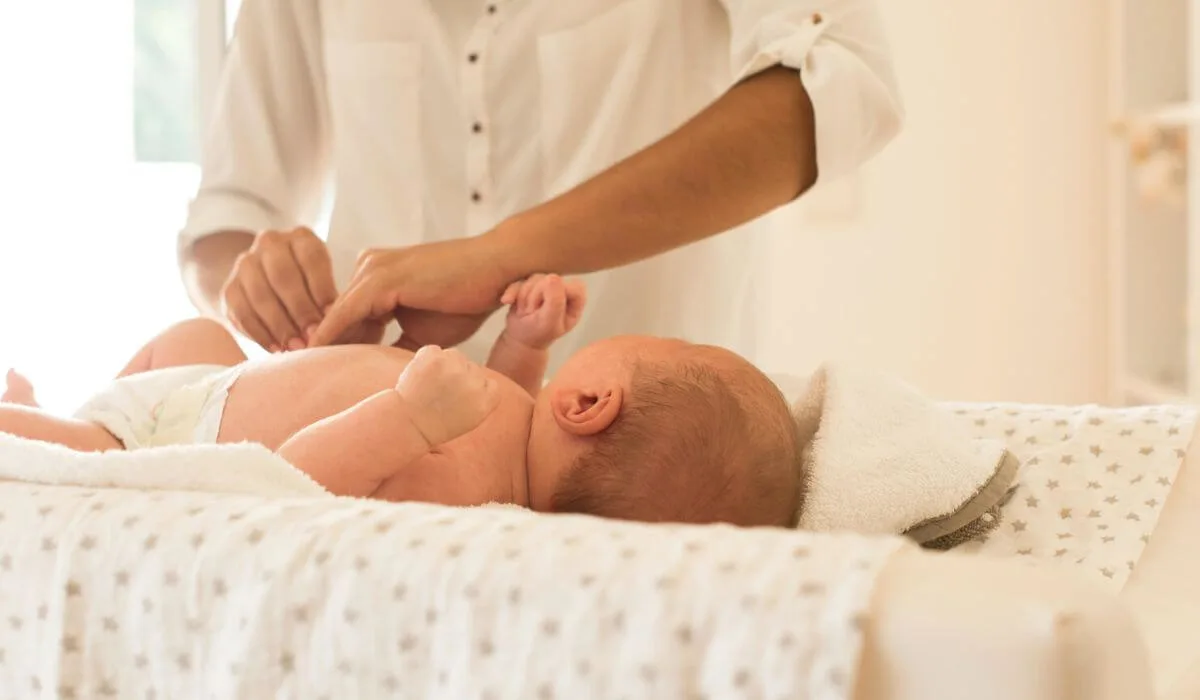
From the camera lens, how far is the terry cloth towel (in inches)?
33.2

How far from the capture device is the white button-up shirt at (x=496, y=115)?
4.28 ft

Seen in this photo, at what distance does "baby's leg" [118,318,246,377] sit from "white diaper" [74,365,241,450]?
0.13m

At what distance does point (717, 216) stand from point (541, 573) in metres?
0.69

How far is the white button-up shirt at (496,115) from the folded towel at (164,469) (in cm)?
74

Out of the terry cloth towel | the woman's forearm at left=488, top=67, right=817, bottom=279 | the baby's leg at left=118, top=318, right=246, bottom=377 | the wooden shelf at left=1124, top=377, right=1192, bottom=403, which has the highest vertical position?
the woman's forearm at left=488, top=67, right=817, bottom=279

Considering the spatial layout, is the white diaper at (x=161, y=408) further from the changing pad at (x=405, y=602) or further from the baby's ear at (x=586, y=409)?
the changing pad at (x=405, y=602)

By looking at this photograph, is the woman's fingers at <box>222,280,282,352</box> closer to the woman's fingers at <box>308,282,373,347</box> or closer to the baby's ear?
the woman's fingers at <box>308,282,373,347</box>

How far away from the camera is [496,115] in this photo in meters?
1.35

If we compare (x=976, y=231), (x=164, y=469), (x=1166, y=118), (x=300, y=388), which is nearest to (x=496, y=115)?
(x=300, y=388)

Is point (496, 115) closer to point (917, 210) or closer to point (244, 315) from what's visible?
point (244, 315)

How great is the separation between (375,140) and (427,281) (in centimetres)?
44

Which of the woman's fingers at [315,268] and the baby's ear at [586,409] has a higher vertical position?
the woman's fingers at [315,268]

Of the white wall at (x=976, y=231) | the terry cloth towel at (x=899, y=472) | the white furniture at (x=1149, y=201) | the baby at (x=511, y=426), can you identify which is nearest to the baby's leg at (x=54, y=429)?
the baby at (x=511, y=426)

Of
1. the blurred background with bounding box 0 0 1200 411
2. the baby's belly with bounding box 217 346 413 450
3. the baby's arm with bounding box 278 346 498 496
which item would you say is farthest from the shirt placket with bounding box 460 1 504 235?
the blurred background with bounding box 0 0 1200 411
